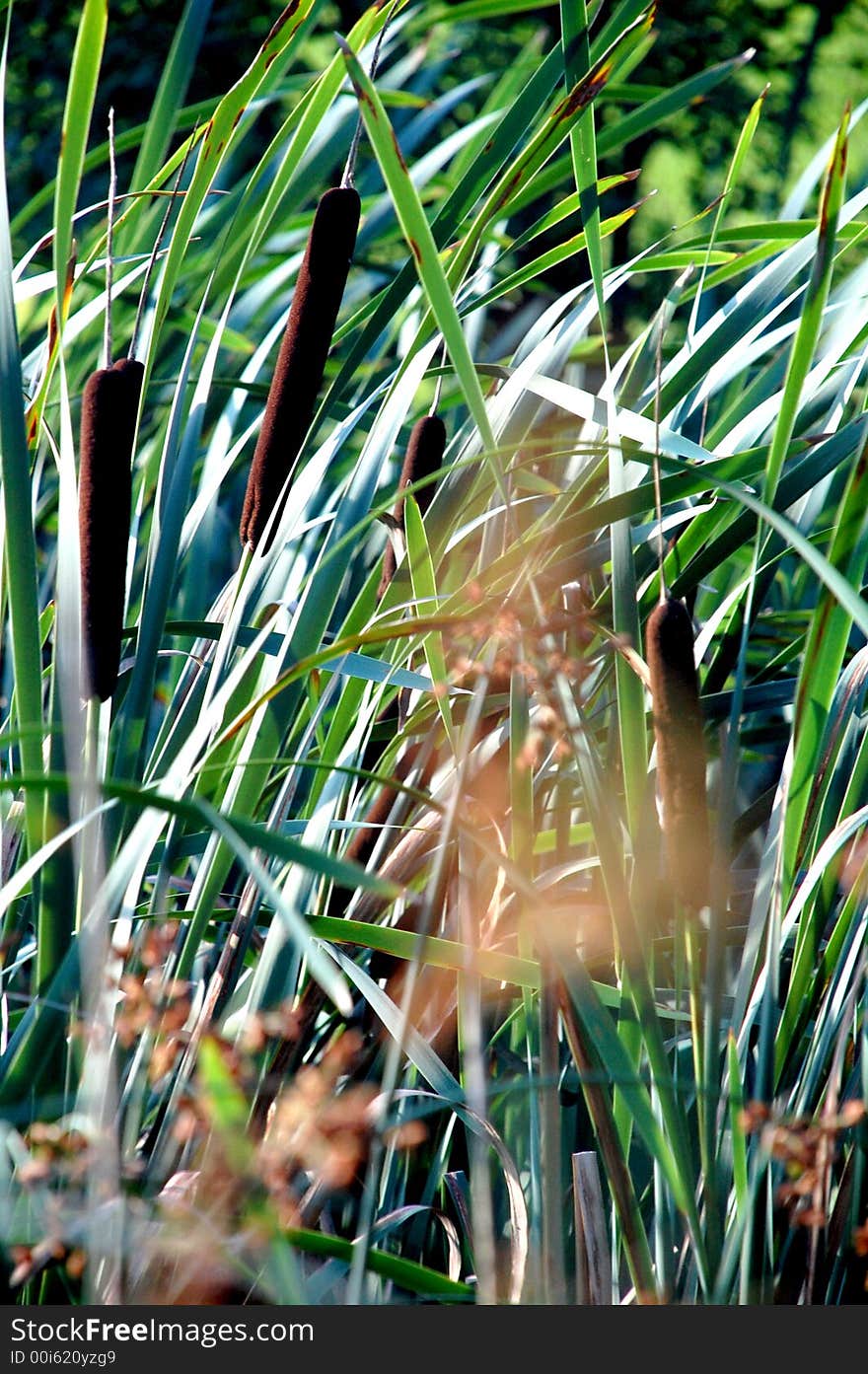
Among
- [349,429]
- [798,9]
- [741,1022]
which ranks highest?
[798,9]

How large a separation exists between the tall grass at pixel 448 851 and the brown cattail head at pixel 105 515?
0.01 m

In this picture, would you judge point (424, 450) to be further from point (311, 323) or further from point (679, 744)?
point (679, 744)

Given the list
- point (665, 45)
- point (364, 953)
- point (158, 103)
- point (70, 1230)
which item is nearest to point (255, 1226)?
point (70, 1230)

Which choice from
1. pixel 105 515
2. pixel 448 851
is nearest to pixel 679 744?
pixel 448 851

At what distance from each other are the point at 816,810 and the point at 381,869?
0.22 meters

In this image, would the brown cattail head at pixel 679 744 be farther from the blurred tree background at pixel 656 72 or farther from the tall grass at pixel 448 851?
the blurred tree background at pixel 656 72

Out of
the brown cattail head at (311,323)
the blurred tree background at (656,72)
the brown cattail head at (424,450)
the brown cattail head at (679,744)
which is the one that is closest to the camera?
the brown cattail head at (679,744)

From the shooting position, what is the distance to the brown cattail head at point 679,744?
0.38 metres

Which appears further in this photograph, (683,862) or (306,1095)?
(683,862)

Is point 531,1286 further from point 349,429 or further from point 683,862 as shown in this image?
point 349,429

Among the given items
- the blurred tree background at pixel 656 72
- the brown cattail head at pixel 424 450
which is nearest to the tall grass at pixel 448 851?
the brown cattail head at pixel 424 450

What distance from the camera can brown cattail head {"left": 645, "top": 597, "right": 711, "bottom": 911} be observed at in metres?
0.38

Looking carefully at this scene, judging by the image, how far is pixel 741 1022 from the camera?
501 millimetres

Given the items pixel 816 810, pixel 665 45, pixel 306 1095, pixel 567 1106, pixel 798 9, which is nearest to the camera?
pixel 306 1095
